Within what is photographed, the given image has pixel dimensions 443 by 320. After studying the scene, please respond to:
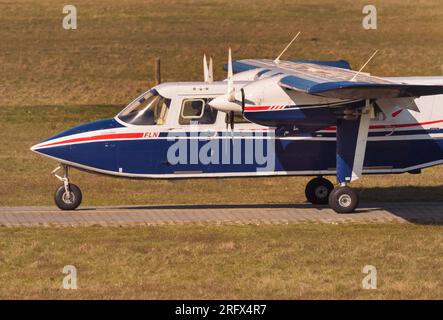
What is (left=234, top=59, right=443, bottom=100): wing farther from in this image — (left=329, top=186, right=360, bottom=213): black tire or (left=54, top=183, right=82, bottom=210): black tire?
(left=54, top=183, right=82, bottom=210): black tire

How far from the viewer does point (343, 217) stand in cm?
2283

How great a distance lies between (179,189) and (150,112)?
4874mm

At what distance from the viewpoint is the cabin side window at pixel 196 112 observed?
2305 cm

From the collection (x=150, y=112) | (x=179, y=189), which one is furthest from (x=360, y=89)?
(x=179, y=189)

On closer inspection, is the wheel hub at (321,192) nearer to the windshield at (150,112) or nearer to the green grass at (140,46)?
the windshield at (150,112)

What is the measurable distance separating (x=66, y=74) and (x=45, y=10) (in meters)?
15.3

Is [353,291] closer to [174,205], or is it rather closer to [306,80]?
[306,80]

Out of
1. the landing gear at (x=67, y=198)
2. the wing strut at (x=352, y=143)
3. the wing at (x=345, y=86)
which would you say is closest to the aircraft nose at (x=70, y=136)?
the landing gear at (x=67, y=198)

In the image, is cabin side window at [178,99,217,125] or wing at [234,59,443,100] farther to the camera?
cabin side window at [178,99,217,125]

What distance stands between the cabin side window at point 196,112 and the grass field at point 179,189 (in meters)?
2.52

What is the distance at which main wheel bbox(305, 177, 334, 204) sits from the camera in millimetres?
24797

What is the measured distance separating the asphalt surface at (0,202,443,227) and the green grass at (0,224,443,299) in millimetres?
606

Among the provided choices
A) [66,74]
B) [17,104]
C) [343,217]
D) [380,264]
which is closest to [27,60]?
[66,74]

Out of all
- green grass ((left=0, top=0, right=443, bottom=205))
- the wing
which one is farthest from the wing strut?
green grass ((left=0, top=0, right=443, bottom=205))
